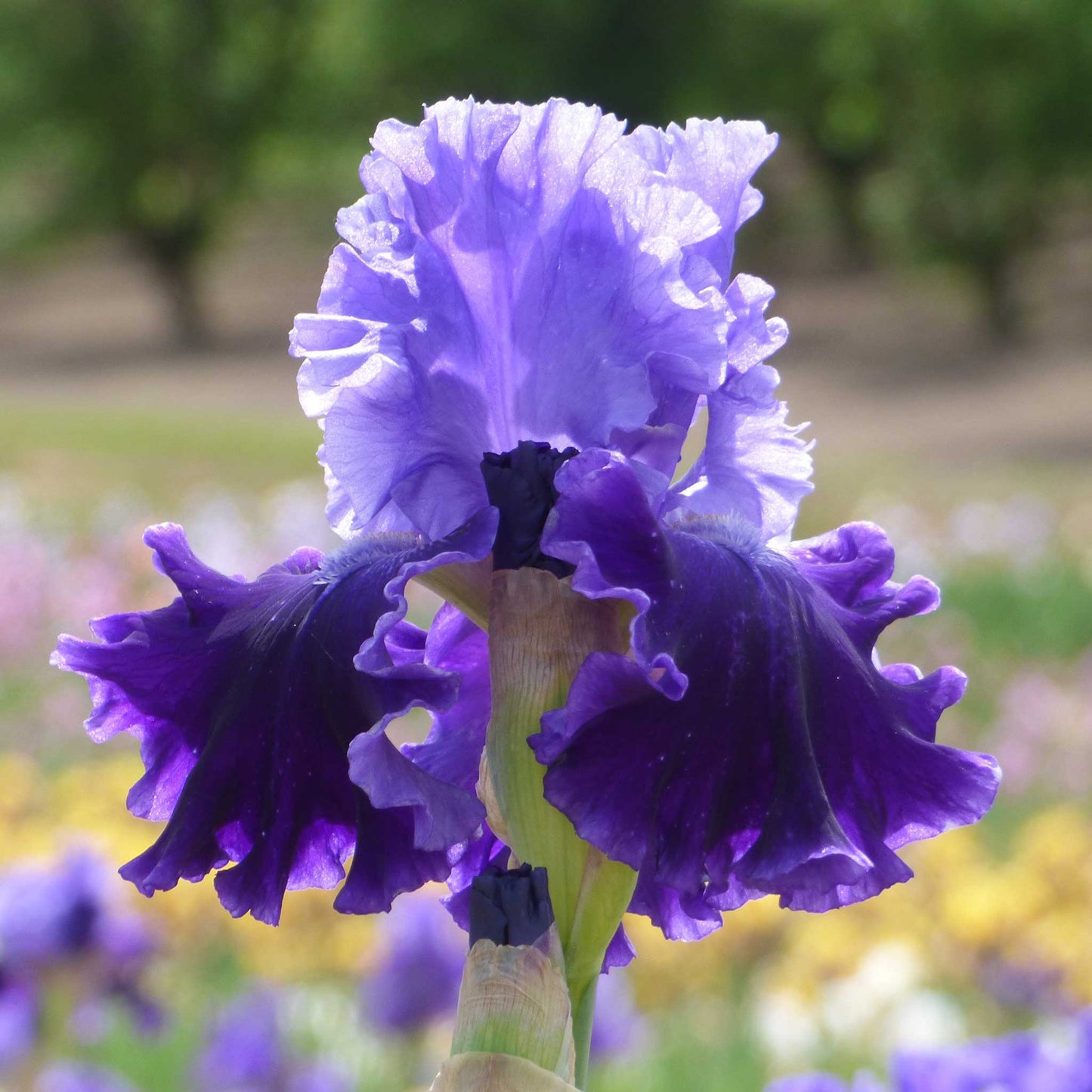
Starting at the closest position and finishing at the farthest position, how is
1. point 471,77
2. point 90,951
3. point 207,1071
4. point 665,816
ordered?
point 665,816
point 90,951
point 207,1071
point 471,77

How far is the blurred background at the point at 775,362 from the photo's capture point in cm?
260

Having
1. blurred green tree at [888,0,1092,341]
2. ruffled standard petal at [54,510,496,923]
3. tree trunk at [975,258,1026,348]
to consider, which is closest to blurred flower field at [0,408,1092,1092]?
ruffled standard petal at [54,510,496,923]

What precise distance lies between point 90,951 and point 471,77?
2163 centimetres

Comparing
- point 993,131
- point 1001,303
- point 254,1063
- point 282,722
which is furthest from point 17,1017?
point 1001,303

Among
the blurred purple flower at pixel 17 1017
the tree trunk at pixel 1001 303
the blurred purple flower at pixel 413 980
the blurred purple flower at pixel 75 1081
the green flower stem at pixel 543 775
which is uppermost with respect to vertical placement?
the green flower stem at pixel 543 775

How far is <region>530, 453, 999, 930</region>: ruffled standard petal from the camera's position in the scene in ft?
2.18

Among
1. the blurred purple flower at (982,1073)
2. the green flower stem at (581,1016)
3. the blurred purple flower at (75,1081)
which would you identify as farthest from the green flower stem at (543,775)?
the blurred purple flower at (75,1081)

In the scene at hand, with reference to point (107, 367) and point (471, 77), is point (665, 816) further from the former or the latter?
point (471, 77)

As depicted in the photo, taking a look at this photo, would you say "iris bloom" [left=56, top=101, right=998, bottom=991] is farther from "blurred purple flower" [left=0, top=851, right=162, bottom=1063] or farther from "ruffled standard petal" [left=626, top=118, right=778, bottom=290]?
"blurred purple flower" [left=0, top=851, right=162, bottom=1063]

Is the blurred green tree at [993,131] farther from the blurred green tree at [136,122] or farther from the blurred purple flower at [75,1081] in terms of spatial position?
the blurred purple flower at [75,1081]

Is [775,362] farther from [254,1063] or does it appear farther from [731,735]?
[731,735]

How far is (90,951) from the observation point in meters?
1.97

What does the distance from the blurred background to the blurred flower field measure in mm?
13

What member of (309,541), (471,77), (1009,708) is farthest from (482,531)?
(471,77)
